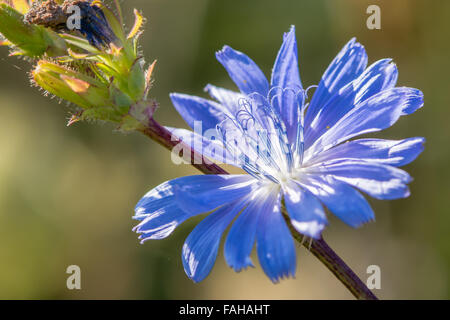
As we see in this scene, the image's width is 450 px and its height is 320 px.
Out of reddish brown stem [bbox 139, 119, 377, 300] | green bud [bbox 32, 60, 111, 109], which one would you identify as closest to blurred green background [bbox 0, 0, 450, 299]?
reddish brown stem [bbox 139, 119, 377, 300]

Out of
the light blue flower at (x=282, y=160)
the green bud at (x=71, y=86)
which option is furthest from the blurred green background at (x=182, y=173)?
the green bud at (x=71, y=86)

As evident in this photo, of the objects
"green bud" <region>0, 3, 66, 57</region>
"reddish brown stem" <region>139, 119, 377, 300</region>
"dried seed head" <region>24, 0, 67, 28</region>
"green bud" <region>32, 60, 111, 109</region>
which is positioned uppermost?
"dried seed head" <region>24, 0, 67, 28</region>

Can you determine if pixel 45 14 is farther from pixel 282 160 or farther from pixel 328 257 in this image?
pixel 328 257

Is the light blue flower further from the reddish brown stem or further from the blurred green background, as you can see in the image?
the blurred green background

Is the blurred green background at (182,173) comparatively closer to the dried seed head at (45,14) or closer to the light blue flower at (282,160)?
the light blue flower at (282,160)

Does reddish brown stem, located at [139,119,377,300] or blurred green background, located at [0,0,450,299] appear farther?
blurred green background, located at [0,0,450,299]

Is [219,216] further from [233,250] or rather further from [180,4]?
[180,4]

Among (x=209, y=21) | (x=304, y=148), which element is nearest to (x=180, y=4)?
(x=209, y=21)
